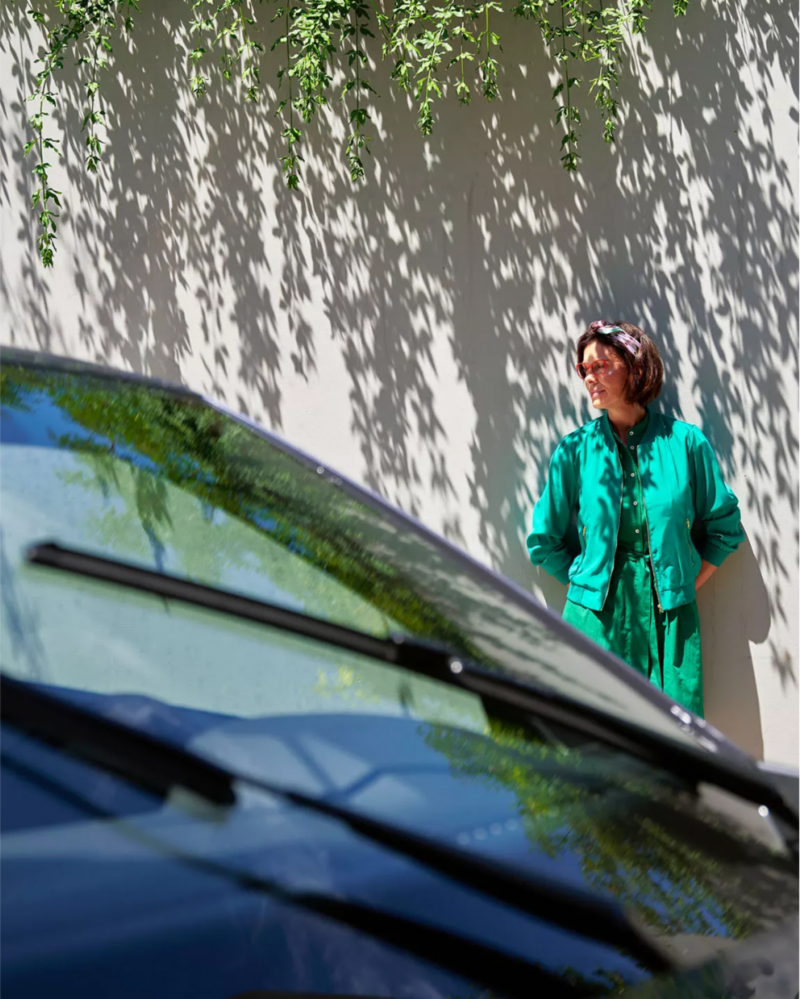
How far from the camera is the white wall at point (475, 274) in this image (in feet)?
13.2

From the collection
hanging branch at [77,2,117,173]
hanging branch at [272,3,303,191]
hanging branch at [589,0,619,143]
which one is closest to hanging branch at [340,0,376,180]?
hanging branch at [272,3,303,191]

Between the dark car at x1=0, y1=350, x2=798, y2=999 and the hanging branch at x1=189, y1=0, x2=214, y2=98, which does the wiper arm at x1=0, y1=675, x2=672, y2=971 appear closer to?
the dark car at x1=0, y1=350, x2=798, y2=999

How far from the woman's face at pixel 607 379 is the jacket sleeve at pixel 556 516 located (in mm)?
272

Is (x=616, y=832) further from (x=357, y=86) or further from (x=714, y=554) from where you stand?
(x=357, y=86)

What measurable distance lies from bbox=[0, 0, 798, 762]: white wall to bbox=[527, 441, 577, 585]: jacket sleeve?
0.70 feet

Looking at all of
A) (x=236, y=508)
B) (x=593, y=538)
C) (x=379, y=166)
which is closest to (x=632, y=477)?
(x=593, y=538)

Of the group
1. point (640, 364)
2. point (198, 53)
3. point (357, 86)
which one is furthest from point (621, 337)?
point (198, 53)

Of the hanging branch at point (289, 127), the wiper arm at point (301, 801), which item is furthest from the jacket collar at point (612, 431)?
the wiper arm at point (301, 801)

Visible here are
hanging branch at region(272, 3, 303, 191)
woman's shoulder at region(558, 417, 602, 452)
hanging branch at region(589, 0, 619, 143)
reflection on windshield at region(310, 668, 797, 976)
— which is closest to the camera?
reflection on windshield at region(310, 668, 797, 976)

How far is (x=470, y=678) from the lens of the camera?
136cm

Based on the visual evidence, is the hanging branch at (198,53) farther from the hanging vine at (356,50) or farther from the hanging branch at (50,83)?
the hanging branch at (50,83)

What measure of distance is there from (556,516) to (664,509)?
46 cm

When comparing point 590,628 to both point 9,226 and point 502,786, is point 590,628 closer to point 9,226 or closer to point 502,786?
point 502,786

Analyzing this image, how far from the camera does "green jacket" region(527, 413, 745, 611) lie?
3.91 metres
